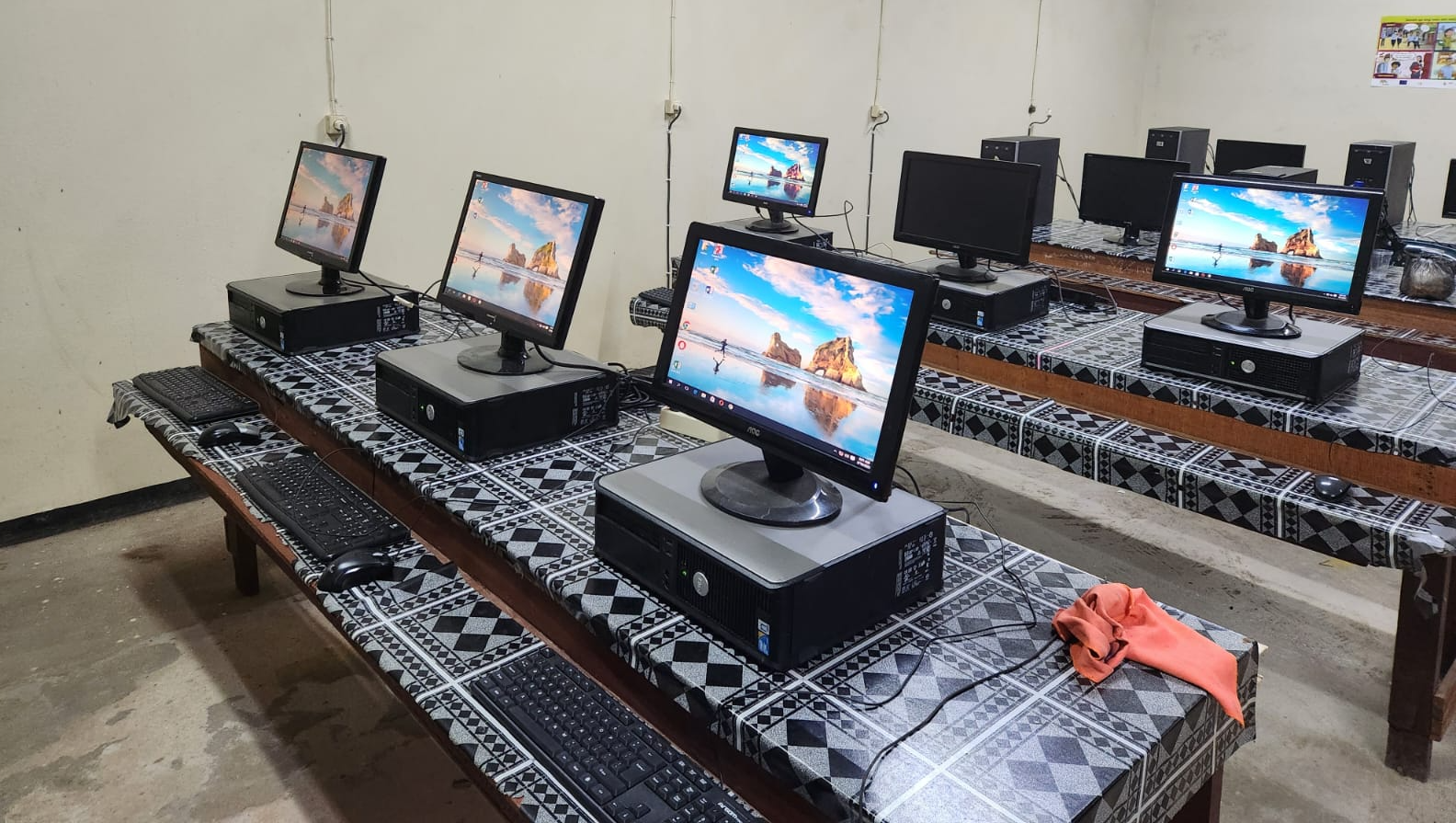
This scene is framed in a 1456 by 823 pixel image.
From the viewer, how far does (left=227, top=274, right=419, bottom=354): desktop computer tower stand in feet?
9.14

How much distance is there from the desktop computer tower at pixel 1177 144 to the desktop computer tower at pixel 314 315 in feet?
13.7

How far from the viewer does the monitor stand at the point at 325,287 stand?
9.59 feet

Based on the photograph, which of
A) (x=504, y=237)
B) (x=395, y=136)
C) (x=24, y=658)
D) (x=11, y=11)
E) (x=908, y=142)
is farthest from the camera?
(x=908, y=142)

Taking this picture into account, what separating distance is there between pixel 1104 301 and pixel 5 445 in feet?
12.1

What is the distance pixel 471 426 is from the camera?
6.80ft

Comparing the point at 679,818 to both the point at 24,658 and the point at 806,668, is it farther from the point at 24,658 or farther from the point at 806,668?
the point at 24,658

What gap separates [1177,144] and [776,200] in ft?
7.73

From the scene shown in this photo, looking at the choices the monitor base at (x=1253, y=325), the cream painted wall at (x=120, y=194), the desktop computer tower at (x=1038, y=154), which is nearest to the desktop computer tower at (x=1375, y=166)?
the desktop computer tower at (x=1038, y=154)

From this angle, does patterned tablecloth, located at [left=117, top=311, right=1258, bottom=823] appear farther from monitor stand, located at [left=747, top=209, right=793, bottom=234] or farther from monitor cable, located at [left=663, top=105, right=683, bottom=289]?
monitor cable, located at [left=663, top=105, right=683, bottom=289]

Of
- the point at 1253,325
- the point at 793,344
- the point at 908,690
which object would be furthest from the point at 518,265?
the point at 1253,325

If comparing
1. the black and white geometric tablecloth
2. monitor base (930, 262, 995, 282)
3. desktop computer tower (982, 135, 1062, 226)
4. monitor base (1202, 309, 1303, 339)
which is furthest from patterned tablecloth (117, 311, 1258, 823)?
desktop computer tower (982, 135, 1062, 226)

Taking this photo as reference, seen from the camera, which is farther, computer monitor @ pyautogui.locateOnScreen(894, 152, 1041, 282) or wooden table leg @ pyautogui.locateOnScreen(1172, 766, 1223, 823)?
computer monitor @ pyautogui.locateOnScreen(894, 152, 1041, 282)

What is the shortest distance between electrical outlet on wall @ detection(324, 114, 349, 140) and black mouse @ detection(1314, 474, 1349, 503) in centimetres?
335

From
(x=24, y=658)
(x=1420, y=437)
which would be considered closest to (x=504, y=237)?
(x=24, y=658)
